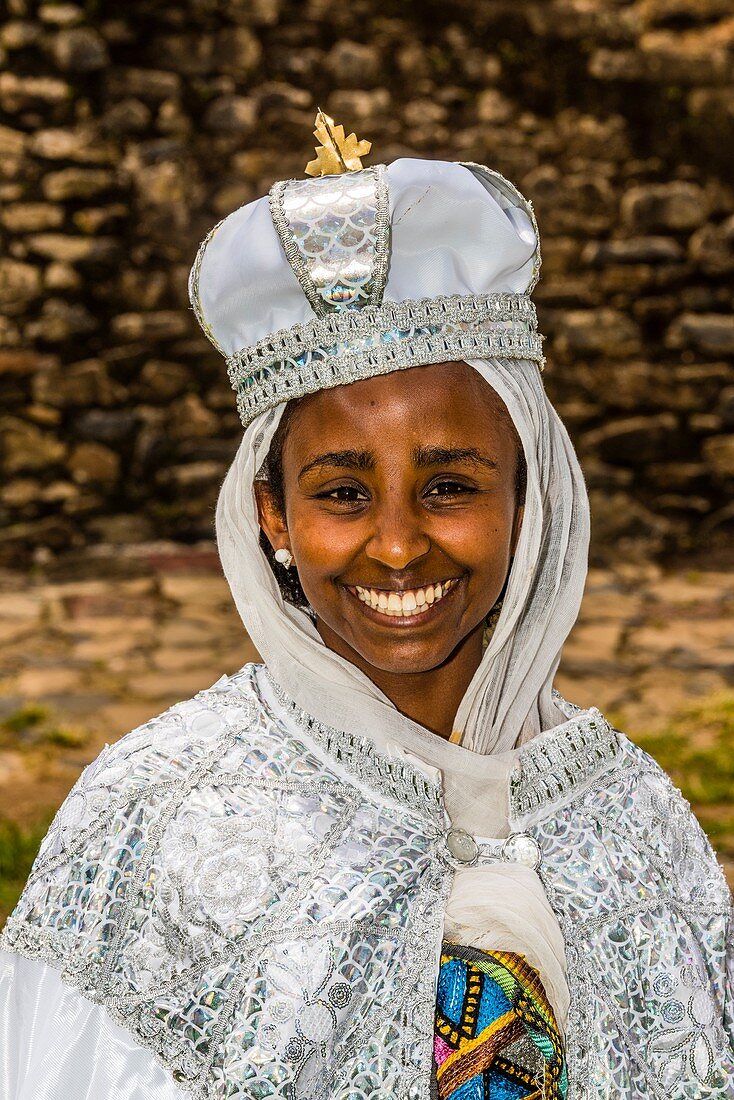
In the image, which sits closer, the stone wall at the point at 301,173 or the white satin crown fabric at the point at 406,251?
the white satin crown fabric at the point at 406,251

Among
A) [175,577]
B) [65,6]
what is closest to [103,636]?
[175,577]

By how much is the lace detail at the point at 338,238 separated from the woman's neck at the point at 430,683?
0.49 meters

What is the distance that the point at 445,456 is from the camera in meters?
1.61

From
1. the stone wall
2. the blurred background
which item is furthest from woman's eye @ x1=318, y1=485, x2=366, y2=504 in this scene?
the stone wall

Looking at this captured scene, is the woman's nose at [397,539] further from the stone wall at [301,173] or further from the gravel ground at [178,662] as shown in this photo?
the stone wall at [301,173]

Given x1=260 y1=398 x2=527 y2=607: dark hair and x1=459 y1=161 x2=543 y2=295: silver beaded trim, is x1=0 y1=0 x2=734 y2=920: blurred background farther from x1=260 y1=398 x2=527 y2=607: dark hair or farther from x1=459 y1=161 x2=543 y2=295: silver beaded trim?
x1=459 y1=161 x2=543 y2=295: silver beaded trim

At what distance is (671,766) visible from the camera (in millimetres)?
4504

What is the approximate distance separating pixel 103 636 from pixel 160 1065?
4224mm

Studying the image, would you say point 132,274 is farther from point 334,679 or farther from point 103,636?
point 334,679

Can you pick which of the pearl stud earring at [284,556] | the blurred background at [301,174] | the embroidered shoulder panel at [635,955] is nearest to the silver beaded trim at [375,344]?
the pearl stud earring at [284,556]

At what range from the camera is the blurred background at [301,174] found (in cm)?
667

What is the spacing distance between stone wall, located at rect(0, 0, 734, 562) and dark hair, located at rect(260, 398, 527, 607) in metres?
4.99

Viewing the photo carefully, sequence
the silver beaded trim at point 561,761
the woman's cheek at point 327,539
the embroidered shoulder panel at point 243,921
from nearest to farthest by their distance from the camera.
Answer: the embroidered shoulder panel at point 243,921 → the woman's cheek at point 327,539 → the silver beaded trim at point 561,761

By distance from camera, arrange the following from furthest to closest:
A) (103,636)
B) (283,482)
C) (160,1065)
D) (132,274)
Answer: (132,274), (103,636), (283,482), (160,1065)
